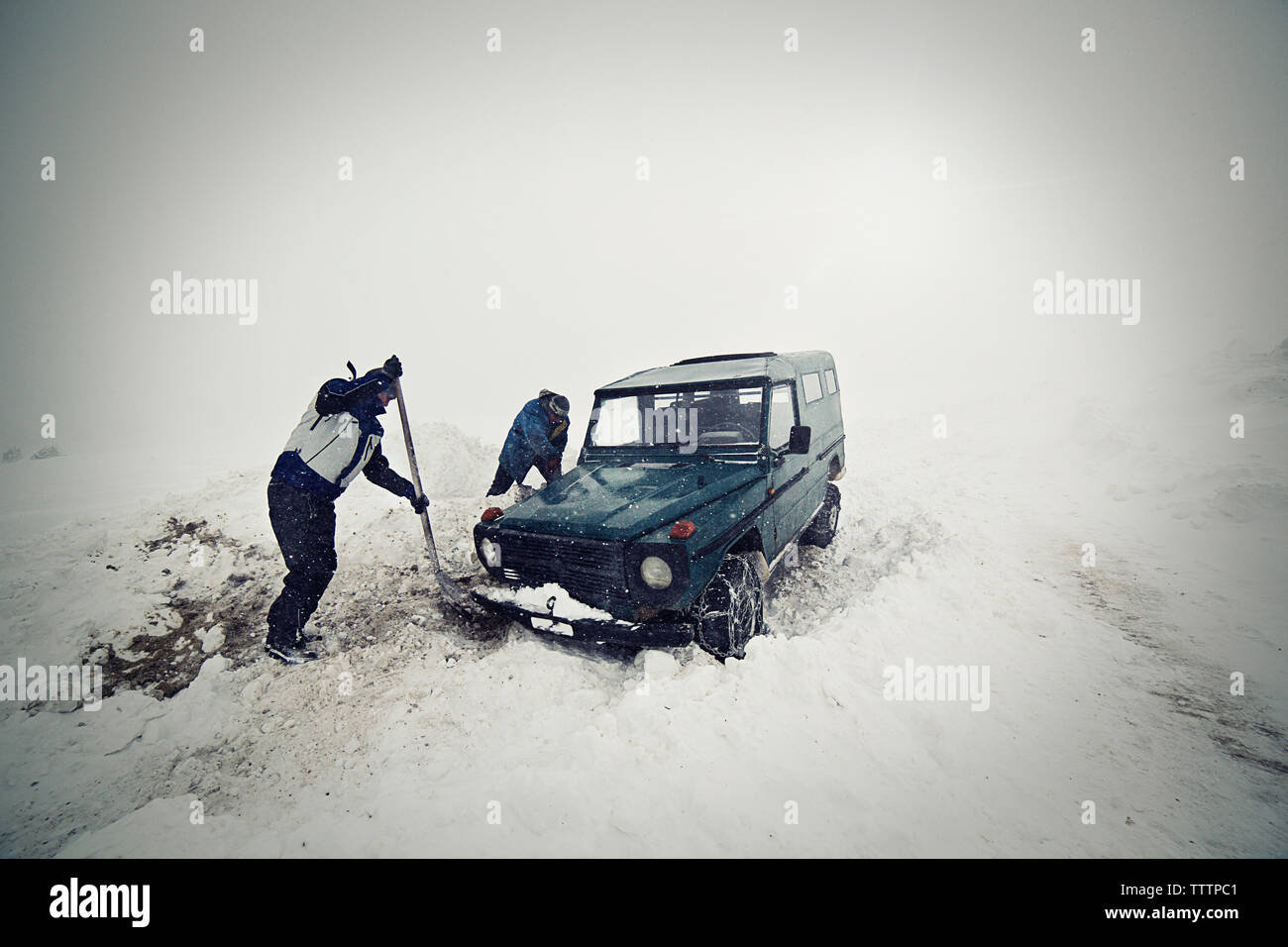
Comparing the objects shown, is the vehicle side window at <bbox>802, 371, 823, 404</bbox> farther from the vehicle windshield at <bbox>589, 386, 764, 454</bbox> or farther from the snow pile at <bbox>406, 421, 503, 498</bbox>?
the snow pile at <bbox>406, 421, 503, 498</bbox>

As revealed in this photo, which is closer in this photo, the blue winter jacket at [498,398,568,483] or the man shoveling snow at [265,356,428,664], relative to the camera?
the man shoveling snow at [265,356,428,664]

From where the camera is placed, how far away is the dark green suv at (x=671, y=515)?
2.94 meters

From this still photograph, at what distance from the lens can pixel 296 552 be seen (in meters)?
3.51

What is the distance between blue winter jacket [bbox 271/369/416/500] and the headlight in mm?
2434

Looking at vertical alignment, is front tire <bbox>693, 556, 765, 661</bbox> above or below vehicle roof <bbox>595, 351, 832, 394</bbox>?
below

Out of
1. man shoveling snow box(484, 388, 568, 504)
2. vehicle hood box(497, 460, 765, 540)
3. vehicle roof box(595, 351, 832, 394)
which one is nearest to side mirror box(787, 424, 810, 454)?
vehicle hood box(497, 460, 765, 540)

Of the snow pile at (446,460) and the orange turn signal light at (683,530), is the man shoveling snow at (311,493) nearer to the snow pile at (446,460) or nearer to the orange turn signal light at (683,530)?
the orange turn signal light at (683,530)

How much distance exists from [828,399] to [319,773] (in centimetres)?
606

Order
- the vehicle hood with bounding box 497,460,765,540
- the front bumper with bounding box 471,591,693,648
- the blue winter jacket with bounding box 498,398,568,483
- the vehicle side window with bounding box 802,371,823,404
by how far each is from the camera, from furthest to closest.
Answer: the blue winter jacket with bounding box 498,398,568,483 < the vehicle side window with bounding box 802,371,823,404 < the vehicle hood with bounding box 497,460,765,540 < the front bumper with bounding box 471,591,693,648

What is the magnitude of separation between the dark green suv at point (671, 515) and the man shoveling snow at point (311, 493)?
123 centimetres

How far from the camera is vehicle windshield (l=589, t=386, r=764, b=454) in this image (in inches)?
166

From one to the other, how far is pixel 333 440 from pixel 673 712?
3211 mm

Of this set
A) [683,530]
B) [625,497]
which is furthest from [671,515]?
[625,497]

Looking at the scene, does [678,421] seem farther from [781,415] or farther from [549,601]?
[549,601]
